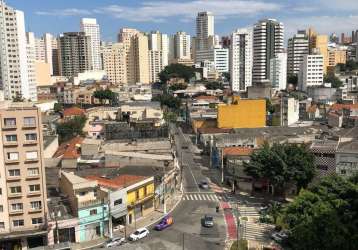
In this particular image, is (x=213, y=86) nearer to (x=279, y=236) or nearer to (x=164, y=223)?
(x=164, y=223)

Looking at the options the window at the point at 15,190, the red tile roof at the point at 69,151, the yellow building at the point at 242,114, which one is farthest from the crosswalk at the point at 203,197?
the yellow building at the point at 242,114

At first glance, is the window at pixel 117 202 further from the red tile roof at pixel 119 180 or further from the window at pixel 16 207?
the window at pixel 16 207

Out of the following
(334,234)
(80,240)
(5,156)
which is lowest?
(80,240)

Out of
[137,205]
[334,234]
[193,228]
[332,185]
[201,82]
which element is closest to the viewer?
[334,234]

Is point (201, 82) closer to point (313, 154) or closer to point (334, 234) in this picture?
point (313, 154)

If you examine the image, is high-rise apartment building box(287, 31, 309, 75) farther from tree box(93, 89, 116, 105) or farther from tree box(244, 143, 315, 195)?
tree box(244, 143, 315, 195)

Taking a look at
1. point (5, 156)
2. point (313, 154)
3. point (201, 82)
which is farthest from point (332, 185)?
point (201, 82)

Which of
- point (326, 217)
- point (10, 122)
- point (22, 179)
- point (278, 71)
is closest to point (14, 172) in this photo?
point (22, 179)
